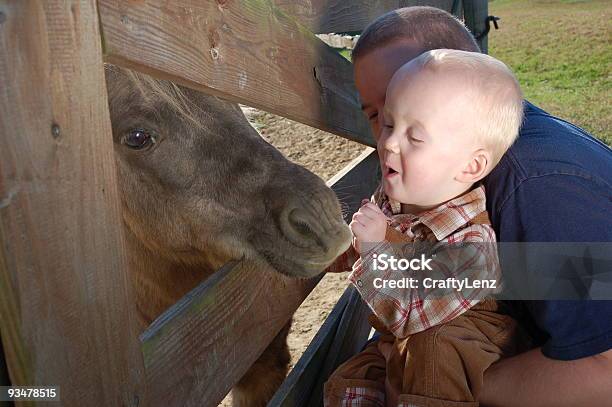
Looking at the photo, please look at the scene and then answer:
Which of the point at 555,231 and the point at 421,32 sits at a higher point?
the point at 421,32

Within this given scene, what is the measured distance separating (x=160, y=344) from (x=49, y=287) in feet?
1.35

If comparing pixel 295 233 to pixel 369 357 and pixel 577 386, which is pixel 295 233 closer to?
pixel 369 357

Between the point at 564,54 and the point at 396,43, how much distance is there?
42.4 ft

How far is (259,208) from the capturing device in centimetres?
194

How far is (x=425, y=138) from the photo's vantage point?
5.36 ft

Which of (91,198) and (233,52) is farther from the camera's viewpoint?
(233,52)

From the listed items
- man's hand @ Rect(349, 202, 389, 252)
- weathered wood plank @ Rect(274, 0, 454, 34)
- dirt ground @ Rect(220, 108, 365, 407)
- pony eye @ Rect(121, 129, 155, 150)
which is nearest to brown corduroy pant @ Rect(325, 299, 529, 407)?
man's hand @ Rect(349, 202, 389, 252)

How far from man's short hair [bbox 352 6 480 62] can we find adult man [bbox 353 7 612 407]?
0.35 meters

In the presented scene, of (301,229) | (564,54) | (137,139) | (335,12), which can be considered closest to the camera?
(301,229)

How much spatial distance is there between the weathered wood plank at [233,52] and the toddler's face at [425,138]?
35 centimetres

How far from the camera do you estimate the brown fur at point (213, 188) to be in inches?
73.0

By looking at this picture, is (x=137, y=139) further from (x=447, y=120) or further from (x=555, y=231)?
(x=555, y=231)

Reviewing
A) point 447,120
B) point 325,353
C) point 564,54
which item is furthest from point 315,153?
point 564,54

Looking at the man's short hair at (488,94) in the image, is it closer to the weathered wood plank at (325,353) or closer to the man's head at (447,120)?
the man's head at (447,120)
